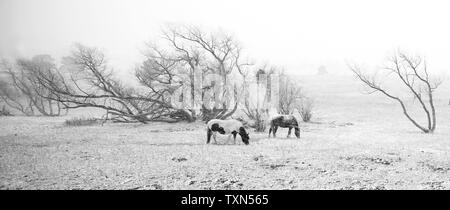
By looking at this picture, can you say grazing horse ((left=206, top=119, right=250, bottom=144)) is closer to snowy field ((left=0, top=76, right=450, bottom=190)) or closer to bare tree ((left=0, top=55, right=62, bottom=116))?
snowy field ((left=0, top=76, right=450, bottom=190))

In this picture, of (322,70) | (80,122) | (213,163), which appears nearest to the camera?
(213,163)

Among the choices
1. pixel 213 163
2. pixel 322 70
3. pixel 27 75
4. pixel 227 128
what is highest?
pixel 322 70

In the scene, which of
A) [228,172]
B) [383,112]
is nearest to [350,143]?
[228,172]

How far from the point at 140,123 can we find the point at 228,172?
1301cm

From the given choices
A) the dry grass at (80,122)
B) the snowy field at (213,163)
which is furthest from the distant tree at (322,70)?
the snowy field at (213,163)

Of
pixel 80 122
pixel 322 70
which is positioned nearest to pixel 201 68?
pixel 80 122

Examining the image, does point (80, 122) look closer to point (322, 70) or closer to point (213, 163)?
point (213, 163)

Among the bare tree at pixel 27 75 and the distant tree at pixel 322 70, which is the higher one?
the distant tree at pixel 322 70

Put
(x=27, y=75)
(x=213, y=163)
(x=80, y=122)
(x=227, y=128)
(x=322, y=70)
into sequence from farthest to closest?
1. (x=322, y=70)
2. (x=27, y=75)
3. (x=80, y=122)
4. (x=227, y=128)
5. (x=213, y=163)

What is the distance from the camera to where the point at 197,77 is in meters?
19.8

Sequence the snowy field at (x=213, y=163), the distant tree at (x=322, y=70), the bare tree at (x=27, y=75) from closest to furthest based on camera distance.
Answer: the snowy field at (x=213, y=163) < the bare tree at (x=27, y=75) < the distant tree at (x=322, y=70)

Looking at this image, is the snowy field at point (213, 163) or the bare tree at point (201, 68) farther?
the bare tree at point (201, 68)

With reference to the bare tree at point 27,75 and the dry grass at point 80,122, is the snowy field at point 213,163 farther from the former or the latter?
the bare tree at point 27,75
